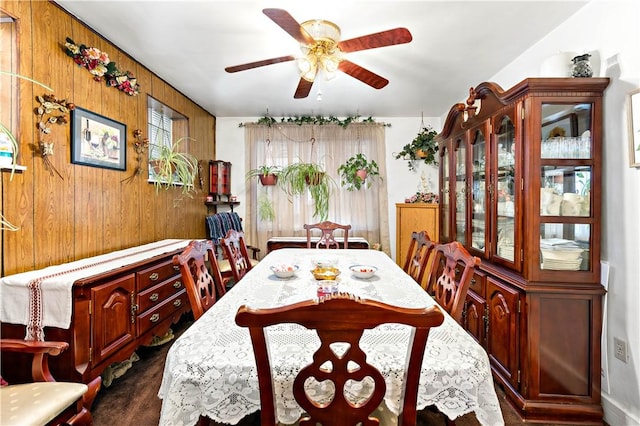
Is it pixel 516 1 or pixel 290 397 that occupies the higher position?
pixel 516 1

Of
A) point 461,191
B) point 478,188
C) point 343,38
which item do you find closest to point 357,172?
point 461,191

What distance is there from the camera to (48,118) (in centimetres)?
187

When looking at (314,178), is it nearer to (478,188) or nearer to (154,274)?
(478,188)

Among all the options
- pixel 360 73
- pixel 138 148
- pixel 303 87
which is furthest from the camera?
pixel 138 148

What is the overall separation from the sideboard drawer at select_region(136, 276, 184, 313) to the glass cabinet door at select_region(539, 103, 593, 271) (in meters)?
2.66

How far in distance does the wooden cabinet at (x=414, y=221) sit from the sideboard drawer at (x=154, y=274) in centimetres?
277

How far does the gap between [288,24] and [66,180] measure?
1785mm

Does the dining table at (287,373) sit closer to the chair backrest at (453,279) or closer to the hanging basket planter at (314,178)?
the chair backrest at (453,279)

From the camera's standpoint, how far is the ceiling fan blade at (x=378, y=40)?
1.63 metres

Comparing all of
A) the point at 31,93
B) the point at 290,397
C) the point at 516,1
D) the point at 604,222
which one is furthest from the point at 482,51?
the point at 31,93

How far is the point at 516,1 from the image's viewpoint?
1892 mm

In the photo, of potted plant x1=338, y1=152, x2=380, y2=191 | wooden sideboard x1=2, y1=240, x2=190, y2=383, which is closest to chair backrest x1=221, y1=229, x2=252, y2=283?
wooden sideboard x1=2, y1=240, x2=190, y2=383

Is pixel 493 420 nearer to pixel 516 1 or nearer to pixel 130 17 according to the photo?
pixel 516 1

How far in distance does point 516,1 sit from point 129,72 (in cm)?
297
